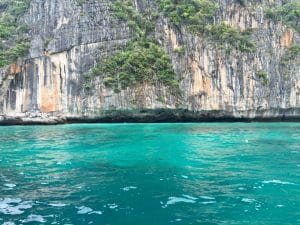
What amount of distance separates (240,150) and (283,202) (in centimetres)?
782

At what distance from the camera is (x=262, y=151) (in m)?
14.6

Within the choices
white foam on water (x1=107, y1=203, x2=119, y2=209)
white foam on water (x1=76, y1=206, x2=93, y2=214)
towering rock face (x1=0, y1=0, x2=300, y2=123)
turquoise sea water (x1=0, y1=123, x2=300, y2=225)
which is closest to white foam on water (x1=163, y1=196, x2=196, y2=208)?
turquoise sea water (x1=0, y1=123, x2=300, y2=225)

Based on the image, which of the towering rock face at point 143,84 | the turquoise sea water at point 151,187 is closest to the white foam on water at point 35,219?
the turquoise sea water at point 151,187

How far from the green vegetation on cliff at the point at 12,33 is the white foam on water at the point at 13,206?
30.2 meters

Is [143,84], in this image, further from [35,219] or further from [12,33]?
[35,219]

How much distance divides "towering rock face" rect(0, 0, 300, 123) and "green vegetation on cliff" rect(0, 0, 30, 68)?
0.86 meters

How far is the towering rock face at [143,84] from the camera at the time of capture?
35125mm

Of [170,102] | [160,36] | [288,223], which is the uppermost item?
[160,36]

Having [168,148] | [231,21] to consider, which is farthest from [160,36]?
[168,148]

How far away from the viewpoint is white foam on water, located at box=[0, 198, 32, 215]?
6.71 meters

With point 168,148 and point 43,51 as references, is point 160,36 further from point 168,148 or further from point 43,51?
point 168,148

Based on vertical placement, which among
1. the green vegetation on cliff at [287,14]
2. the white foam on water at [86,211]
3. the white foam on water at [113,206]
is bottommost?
the white foam on water at [86,211]

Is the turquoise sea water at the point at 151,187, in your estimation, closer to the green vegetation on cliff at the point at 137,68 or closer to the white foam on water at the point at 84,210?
the white foam on water at the point at 84,210

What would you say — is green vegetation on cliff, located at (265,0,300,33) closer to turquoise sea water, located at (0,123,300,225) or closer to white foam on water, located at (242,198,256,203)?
turquoise sea water, located at (0,123,300,225)
